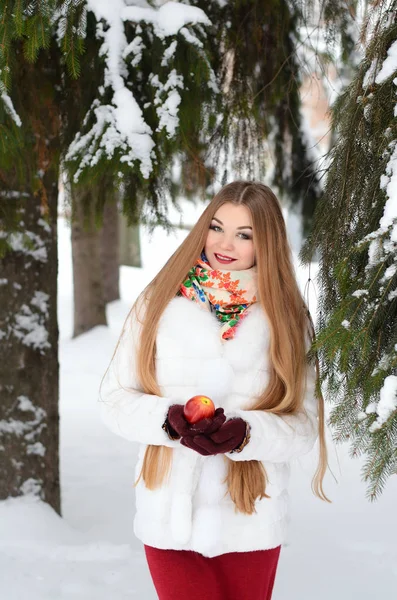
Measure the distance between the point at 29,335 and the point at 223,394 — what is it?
6.30 feet

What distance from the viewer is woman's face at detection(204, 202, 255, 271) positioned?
2.55 meters

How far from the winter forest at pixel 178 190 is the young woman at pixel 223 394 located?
15 cm

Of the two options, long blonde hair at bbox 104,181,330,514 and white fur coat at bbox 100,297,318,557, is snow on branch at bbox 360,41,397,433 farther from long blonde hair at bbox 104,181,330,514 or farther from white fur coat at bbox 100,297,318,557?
white fur coat at bbox 100,297,318,557

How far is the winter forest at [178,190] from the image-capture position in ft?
7.23

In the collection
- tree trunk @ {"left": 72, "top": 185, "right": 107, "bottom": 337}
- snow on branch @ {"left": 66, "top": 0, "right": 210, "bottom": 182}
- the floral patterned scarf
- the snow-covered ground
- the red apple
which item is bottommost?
the snow-covered ground

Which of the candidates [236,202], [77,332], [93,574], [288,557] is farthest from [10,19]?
[77,332]

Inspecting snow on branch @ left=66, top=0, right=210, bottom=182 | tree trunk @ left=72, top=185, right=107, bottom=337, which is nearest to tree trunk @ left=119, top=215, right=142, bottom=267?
tree trunk @ left=72, top=185, right=107, bottom=337

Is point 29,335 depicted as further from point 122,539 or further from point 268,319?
point 268,319

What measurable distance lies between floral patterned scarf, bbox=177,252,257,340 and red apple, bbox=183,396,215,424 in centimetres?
38

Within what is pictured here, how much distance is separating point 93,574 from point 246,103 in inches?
95.2

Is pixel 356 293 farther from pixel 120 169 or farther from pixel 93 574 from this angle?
pixel 93 574

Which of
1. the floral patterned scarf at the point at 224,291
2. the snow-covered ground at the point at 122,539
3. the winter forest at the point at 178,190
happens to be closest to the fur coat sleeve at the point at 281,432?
the winter forest at the point at 178,190

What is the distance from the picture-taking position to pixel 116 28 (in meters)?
3.18

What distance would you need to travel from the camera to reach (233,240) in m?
2.56
